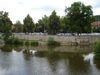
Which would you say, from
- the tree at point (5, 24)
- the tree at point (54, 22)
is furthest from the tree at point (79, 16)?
the tree at point (5, 24)

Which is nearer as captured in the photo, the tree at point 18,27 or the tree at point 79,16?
the tree at point 79,16

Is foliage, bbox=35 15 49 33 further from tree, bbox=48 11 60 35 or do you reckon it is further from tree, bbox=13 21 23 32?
tree, bbox=48 11 60 35

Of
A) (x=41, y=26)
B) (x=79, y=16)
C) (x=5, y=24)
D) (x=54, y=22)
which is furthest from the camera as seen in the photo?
(x=41, y=26)

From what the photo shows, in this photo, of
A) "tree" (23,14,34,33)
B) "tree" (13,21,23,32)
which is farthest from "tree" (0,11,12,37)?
"tree" (13,21,23,32)

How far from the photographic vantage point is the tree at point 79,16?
8625 centimetres

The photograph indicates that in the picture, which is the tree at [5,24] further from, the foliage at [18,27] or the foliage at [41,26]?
the foliage at [18,27]

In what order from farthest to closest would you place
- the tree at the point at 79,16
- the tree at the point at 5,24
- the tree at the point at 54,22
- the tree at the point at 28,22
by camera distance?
the tree at the point at 28,22 < the tree at the point at 5,24 < the tree at the point at 54,22 < the tree at the point at 79,16

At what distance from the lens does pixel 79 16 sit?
87.0 m

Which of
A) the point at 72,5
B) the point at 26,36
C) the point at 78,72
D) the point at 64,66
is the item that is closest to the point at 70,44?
the point at 72,5

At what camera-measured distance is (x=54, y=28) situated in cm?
9850

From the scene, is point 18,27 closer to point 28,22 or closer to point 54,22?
point 28,22

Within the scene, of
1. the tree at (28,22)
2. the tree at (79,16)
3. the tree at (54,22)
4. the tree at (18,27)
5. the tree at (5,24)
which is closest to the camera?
the tree at (79,16)

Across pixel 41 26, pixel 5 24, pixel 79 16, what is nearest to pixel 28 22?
pixel 5 24

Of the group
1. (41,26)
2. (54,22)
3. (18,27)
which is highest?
(54,22)
